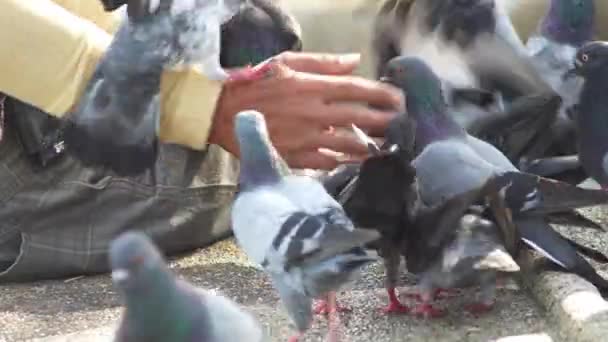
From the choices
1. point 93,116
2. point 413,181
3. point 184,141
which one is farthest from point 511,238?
point 93,116

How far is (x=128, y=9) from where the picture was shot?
56.8 inches

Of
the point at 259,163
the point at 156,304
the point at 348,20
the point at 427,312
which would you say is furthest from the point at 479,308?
the point at 348,20

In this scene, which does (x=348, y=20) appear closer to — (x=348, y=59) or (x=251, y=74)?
(x=348, y=59)

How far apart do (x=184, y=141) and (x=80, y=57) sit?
212 mm

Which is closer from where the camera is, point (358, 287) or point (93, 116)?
point (93, 116)

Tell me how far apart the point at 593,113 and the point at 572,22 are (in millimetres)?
386

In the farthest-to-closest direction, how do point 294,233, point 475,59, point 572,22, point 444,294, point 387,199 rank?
1. point 572,22
2. point 475,59
3. point 444,294
4. point 387,199
5. point 294,233

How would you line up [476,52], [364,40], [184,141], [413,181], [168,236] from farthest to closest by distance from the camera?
[364,40], [476,52], [168,236], [184,141], [413,181]

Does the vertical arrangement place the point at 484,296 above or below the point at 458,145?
below

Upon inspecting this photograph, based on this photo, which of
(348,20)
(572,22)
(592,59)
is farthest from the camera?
(348,20)

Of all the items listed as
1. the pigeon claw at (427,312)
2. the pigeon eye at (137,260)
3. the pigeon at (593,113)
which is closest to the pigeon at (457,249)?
the pigeon claw at (427,312)

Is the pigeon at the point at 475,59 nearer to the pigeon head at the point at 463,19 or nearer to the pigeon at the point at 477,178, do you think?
the pigeon head at the point at 463,19

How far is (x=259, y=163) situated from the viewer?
51.3 inches

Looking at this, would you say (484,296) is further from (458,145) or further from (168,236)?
(168,236)
